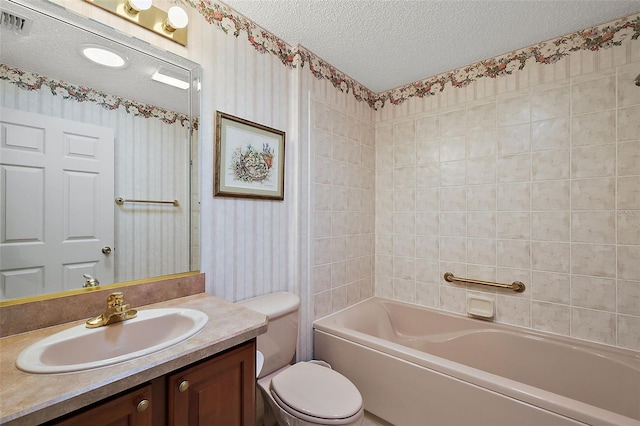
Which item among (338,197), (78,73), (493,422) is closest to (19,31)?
(78,73)

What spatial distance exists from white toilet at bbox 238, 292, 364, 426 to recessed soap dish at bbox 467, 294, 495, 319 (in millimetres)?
1173

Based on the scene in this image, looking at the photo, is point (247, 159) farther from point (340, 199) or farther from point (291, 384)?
point (291, 384)

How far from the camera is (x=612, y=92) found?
164 centimetres

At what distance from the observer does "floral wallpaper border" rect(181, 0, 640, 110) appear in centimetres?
156

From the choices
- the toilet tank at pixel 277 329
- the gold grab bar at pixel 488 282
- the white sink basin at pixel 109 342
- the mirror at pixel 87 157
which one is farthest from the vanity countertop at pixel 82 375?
the gold grab bar at pixel 488 282

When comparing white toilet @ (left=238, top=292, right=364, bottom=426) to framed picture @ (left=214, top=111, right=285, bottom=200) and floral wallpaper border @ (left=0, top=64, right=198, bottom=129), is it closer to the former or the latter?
framed picture @ (left=214, top=111, right=285, bottom=200)

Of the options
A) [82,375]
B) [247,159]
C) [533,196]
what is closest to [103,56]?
[247,159]

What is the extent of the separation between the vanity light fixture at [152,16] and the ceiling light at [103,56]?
0.53 feet

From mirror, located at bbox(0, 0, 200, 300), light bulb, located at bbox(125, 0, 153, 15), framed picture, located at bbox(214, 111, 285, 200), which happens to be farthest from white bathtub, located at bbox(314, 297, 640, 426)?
light bulb, located at bbox(125, 0, 153, 15)

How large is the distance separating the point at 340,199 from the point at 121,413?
5.78ft

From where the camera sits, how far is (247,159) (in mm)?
1641

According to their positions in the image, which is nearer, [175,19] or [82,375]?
[82,375]

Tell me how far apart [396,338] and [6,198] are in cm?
246

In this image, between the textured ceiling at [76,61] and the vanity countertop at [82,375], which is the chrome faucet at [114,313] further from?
the textured ceiling at [76,61]
